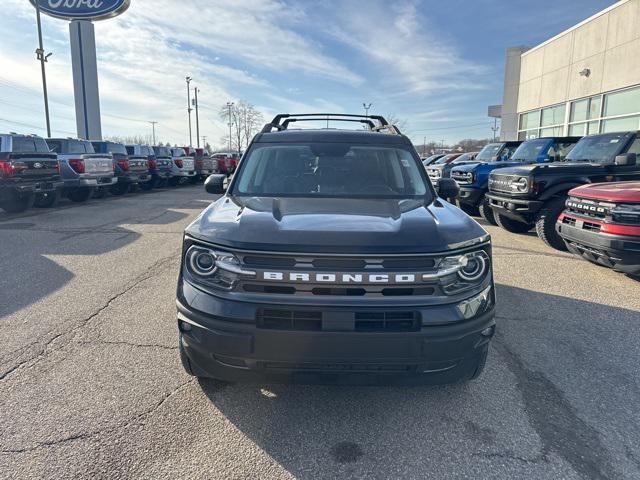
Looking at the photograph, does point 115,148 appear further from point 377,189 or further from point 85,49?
point 85,49

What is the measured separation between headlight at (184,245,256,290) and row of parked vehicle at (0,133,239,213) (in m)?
10.7

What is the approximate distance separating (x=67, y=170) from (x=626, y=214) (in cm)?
1415

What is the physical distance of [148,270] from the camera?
6105 mm

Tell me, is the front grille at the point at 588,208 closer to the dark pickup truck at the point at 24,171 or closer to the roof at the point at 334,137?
the roof at the point at 334,137

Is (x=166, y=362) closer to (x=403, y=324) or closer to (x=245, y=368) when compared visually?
(x=245, y=368)

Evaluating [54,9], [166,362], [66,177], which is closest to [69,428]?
[166,362]

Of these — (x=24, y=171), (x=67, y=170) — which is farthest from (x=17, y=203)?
(x=67, y=170)

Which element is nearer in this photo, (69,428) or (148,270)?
(69,428)

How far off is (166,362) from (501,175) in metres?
7.34

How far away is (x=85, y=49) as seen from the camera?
3139cm

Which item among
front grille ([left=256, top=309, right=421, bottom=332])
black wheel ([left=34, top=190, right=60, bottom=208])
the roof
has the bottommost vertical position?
black wheel ([left=34, top=190, right=60, bottom=208])

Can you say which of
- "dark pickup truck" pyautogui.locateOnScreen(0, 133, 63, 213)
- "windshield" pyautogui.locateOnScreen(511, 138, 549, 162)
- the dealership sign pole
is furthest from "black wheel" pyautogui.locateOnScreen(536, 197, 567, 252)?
the dealership sign pole

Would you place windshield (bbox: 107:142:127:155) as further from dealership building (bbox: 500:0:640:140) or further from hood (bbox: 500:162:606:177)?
dealership building (bbox: 500:0:640:140)

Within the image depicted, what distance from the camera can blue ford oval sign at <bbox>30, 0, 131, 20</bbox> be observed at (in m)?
30.2
